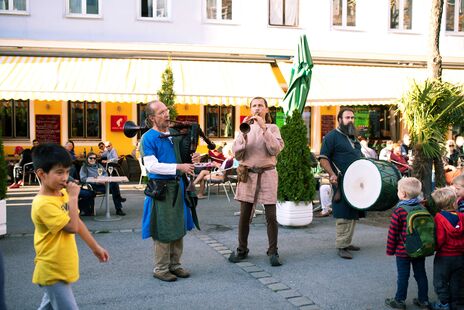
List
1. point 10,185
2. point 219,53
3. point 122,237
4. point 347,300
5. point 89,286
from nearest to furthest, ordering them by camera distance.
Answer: point 347,300, point 89,286, point 122,237, point 10,185, point 219,53

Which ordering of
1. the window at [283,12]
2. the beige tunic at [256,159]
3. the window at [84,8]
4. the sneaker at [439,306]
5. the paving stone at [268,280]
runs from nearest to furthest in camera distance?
the sneaker at [439,306] < the paving stone at [268,280] < the beige tunic at [256,159] < the window at [84,8] < the window at [283,12]

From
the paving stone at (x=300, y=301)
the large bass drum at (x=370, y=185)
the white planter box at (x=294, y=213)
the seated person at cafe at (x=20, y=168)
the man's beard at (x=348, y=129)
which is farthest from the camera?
the seated person at cafe at (x=20, y=168)

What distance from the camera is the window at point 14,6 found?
15.8m

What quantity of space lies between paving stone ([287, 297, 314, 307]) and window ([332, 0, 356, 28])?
1483 centimetres

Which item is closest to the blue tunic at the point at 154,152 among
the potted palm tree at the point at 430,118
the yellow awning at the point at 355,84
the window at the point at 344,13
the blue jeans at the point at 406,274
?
the blue jeans at the point at 406,274

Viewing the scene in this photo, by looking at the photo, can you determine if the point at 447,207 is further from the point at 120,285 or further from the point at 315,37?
the point at 315,37

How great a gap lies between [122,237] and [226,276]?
2.62m

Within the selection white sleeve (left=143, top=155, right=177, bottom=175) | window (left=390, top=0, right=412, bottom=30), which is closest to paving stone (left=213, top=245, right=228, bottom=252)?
white sleeve (left=143, top=155, right=177, bottom=175)

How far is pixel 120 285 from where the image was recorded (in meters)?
5.33

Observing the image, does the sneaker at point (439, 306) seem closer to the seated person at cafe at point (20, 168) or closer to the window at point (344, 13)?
the seated person at cafe at point (20, 168)

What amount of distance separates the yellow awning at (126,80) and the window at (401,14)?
5538mm

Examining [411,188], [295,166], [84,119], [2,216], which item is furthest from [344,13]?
[411,188]

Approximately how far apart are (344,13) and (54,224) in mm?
16858

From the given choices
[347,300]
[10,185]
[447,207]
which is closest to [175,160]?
[347,300]
